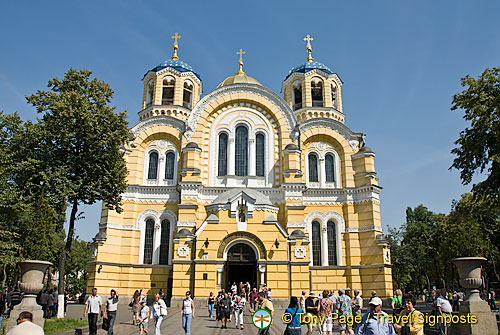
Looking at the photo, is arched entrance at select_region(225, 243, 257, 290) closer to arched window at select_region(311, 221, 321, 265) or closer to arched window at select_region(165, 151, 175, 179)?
arched window at select_region(311, 221, 321, 265)

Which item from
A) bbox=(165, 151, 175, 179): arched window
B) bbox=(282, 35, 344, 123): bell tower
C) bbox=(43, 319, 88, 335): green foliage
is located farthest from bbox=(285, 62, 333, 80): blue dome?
bbox=(43, 319, 88, 335): green foliage

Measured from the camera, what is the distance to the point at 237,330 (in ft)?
57.3

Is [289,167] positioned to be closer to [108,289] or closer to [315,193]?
[315,193]

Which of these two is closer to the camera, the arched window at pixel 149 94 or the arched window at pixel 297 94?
the arched window at pixel 149 94

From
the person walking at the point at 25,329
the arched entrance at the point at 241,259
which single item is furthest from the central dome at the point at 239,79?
the person walking at the point at 25,329

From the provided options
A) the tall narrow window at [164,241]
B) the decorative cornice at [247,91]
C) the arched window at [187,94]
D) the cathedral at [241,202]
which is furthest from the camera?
the arched window at [187,94]

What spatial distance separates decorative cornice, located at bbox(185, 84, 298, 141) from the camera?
106ft

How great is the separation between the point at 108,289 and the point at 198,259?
7458 mm

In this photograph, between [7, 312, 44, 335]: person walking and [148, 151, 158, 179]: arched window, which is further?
[148, 151, 158, 179]: arched window

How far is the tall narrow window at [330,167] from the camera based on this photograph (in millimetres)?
32906

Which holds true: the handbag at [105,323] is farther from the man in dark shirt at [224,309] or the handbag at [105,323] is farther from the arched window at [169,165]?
the arched window at [169,165]

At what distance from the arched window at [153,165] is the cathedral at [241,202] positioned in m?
0.08

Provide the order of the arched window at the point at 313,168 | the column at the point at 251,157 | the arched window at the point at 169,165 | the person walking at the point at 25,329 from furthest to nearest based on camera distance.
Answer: the arched window at the point at 313,168
the arched window at the point at 169,165
the column at the point at 251,157
the person walking at the point at 25,329

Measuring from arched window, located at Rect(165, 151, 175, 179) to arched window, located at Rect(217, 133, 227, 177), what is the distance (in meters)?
3.63
